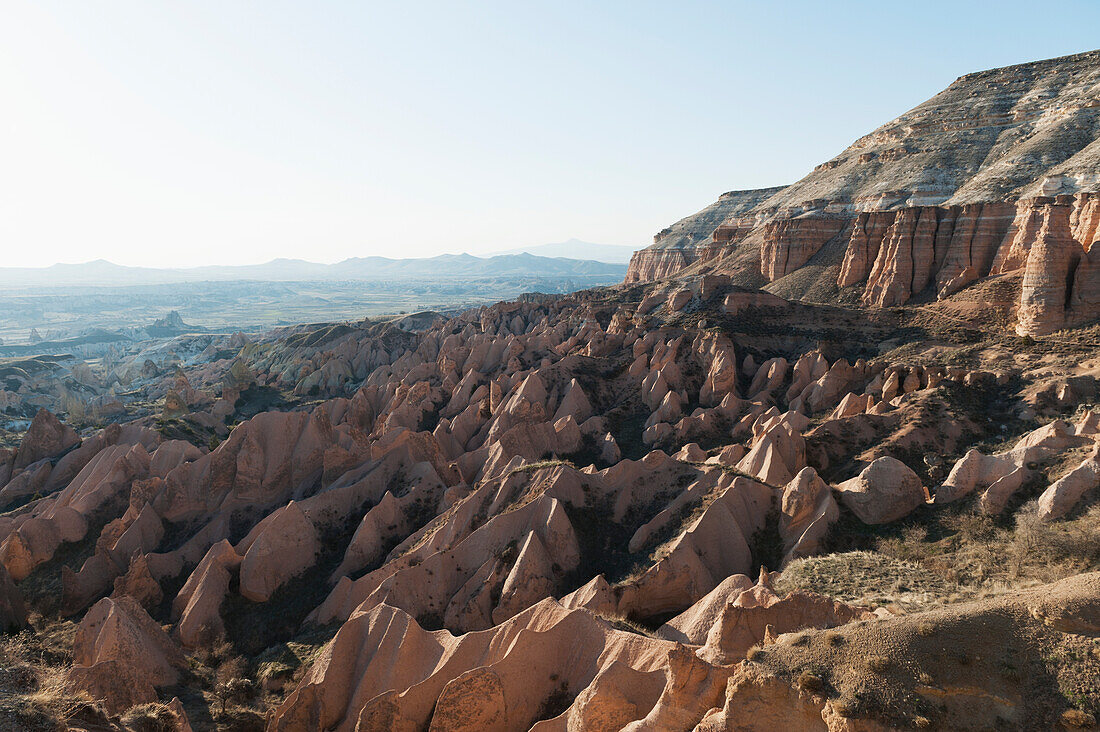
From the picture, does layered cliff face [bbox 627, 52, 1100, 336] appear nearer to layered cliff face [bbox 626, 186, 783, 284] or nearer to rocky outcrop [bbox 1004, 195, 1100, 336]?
rocky outcrop [bbox 1004, 195, 1100, 336]

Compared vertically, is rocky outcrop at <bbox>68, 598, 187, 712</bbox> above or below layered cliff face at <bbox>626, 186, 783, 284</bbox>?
below

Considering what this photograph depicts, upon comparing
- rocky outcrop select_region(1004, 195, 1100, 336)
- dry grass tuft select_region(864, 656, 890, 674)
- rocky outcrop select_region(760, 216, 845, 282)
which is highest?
rocky outcrop select_region(760, 216, 845, 282)

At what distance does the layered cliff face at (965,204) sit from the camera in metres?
46.4

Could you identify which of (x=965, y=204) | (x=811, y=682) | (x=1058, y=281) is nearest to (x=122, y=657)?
(x=811, y=682)

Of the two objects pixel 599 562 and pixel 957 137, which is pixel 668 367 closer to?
pixel 599 562

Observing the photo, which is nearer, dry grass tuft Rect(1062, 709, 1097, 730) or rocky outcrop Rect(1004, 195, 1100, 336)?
dry grass tuft Rect(1062, 709, 1097, 730)

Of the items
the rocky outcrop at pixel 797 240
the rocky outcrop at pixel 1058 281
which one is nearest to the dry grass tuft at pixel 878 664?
the rocky outcrop at pixel 1058 281

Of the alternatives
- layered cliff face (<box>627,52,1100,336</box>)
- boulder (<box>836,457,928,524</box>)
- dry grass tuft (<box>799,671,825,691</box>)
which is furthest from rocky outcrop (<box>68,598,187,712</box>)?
layered cliff face (<box>627,52,1100,336</box>)

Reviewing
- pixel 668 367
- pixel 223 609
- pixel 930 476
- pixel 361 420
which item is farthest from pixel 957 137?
pixel 223 609

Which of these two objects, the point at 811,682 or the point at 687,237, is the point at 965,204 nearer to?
the point at 811,682

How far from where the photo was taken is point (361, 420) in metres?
55.1

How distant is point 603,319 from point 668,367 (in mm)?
31650

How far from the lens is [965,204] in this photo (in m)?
62.5

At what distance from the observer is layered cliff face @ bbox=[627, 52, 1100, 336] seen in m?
46.4
